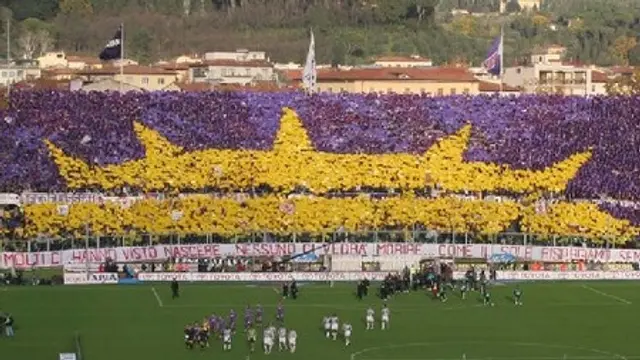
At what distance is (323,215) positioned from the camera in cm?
7219

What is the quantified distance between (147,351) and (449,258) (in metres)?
27.0

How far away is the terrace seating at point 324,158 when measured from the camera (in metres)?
71.9

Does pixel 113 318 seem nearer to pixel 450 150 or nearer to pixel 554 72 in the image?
pixel 450 150

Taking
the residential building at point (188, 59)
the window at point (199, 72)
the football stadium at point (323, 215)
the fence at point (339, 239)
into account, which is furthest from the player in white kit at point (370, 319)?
the residential building at point (188, 59)

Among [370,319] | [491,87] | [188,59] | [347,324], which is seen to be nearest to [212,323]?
[347,324]

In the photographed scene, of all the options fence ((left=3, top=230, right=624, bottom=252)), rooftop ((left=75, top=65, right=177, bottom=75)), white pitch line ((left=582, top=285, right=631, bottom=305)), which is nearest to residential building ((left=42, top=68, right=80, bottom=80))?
rooftop ((left=75, top=65, right=177, bottom=75))

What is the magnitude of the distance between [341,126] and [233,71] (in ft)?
159

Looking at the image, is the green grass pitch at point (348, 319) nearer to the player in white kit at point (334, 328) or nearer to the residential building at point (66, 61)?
the player in white kit at point (334, 328)

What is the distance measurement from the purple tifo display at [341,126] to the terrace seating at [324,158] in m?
0.09

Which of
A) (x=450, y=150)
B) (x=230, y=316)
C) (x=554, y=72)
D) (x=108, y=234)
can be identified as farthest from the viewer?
(x=554, y=72)

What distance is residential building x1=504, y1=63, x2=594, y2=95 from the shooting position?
135 meters

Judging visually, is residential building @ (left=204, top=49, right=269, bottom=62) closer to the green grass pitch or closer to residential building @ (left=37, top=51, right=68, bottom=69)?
residential building @ (left=37, top=51, right=68, bottom=69)

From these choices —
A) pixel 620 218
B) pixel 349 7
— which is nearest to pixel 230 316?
pixel 620 218

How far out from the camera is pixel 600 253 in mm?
70188
